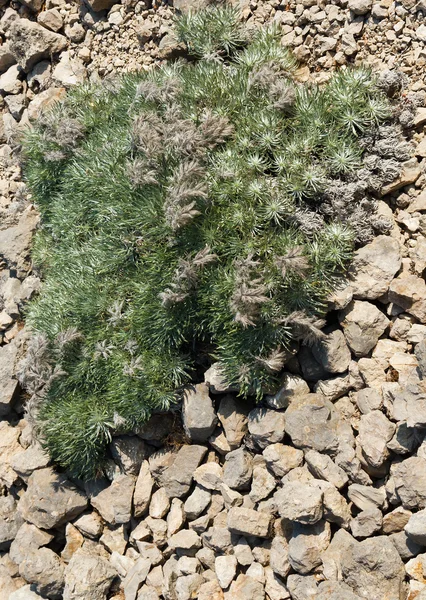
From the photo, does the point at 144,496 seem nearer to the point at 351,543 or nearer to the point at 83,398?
the point at 83,398

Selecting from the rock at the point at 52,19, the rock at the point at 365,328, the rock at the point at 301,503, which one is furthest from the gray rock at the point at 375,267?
the rock at the point at 52,19

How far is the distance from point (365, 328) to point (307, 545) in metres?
1.86

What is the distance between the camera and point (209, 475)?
20.0 ft

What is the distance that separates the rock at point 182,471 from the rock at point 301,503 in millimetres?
1087

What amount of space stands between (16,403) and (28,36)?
187 inches

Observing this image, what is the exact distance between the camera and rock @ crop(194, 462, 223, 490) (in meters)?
6.04

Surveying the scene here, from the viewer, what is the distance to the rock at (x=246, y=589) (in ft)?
17.8

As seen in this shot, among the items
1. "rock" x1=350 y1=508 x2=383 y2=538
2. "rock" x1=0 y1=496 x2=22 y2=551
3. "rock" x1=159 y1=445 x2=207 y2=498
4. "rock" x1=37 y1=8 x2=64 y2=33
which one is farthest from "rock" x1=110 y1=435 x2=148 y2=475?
"rock" x1=37 y1=8 x2=64 y2=33

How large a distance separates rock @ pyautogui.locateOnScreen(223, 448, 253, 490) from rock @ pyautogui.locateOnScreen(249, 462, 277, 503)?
7 centimetres

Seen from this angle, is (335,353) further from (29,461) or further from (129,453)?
(29,461)

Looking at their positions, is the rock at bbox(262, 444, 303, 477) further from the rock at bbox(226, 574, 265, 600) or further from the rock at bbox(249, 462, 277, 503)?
the rock at bbox(226, 574, 265, 600)

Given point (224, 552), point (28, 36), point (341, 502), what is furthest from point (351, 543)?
point (28, 36)

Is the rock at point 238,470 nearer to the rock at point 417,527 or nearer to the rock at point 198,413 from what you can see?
the rock at point 198,413

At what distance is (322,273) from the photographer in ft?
19.3
